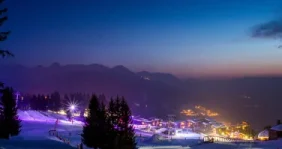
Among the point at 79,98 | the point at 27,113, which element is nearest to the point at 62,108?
the point at 79,98

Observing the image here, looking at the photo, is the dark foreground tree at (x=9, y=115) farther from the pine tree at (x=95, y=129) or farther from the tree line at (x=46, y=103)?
the tree line at (x=46, y=103)

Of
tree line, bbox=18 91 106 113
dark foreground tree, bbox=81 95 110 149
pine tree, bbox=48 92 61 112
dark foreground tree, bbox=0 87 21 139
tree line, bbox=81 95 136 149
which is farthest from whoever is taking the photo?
pine tree, bbox=48 92 61 112

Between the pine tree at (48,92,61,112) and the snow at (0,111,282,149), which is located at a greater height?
the pine tree at (48,92,61,112)

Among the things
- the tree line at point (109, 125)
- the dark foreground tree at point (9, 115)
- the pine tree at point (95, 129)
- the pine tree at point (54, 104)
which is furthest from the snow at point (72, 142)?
the pine tree at point (54, 104)

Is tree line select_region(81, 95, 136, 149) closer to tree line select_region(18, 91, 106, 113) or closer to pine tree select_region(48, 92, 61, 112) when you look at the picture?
tree line select_region(18, 91, 106, 113)

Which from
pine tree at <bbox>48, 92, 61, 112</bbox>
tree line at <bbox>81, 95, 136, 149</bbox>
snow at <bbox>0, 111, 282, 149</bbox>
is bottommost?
snow at <bbox>0, 111, 282, 149</bbox>

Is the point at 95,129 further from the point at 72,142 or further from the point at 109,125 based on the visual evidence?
the point at 72,142

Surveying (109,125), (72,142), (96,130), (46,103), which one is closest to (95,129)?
(96,130)

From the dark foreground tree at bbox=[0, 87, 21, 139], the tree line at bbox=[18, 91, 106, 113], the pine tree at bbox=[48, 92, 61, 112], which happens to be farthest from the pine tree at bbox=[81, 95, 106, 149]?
the pine tree at bbox=[48, 92, 61, 112]

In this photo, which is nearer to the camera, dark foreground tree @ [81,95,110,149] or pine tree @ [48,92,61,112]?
dark foreground tree @ [81,95,110,149]
